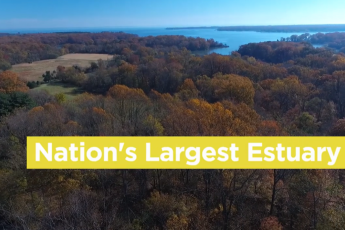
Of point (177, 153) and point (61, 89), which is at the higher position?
point (61, 89)

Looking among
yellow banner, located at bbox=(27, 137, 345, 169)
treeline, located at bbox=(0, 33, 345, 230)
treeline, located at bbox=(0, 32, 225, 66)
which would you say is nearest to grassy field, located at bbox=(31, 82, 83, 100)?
treeline, located at bbox=(0, 32, 225, 66)

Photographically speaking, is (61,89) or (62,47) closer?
(61,89)

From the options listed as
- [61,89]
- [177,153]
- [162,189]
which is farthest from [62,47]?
[177,153]

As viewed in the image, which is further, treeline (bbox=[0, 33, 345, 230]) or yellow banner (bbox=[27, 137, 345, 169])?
treeline (bbox=[0, 33, 345, 230])

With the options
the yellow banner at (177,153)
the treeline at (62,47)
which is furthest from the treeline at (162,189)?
the treeline at (62,47)

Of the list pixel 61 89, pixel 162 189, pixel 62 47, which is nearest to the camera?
pixel 162 189

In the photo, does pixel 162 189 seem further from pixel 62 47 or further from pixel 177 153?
pixel 62 47

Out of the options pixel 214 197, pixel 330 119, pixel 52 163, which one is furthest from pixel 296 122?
pixel 52 163

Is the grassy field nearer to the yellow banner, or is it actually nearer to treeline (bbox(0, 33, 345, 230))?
treeline (bbox(0, 33, 345, 230))

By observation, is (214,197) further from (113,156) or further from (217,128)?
(113,156)
